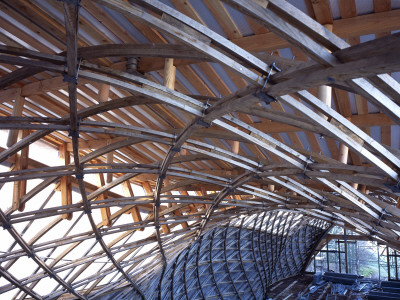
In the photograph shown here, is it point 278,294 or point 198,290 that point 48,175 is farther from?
point 278,294

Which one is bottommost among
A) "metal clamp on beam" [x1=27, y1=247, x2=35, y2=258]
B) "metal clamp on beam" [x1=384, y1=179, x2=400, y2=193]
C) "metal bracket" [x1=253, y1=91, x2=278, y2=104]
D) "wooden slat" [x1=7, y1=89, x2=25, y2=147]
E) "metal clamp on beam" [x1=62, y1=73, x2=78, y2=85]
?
"metal clamp on beam" [x1=27, y1=247, x2=35, y2=258]

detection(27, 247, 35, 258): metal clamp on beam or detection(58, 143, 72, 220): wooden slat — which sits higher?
detection(58, 143, 72, 220): wooden slat

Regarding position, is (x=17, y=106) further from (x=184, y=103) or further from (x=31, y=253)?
(x=31, y=253)

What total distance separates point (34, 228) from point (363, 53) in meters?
18.8

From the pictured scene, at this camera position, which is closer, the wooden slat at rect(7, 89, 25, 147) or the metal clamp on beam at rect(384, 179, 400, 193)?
the metal clamp on beam at rect(384, 179, 400, 193)

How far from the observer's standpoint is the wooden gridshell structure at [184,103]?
678 cm

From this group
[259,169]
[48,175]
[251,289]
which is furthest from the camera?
[251,289]

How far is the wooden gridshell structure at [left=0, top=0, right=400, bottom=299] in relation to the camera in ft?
22.2

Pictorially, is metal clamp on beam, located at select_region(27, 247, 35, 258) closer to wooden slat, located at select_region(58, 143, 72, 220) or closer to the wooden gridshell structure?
the wooden gridshell structure

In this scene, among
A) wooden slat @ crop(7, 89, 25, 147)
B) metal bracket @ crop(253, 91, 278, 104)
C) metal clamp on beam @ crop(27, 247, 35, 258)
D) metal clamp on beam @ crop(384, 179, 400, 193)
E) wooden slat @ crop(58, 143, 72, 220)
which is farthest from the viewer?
wooden slat @ crop(58, 143, 72, 220)

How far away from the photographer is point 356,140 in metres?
10.1

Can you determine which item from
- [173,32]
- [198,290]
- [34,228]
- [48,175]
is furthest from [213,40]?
[198,290]

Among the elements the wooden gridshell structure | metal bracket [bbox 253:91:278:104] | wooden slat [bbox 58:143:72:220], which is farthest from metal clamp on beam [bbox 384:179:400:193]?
wooden slat [bbox 58:143:72:220]

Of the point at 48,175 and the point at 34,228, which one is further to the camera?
the point at 34,228
